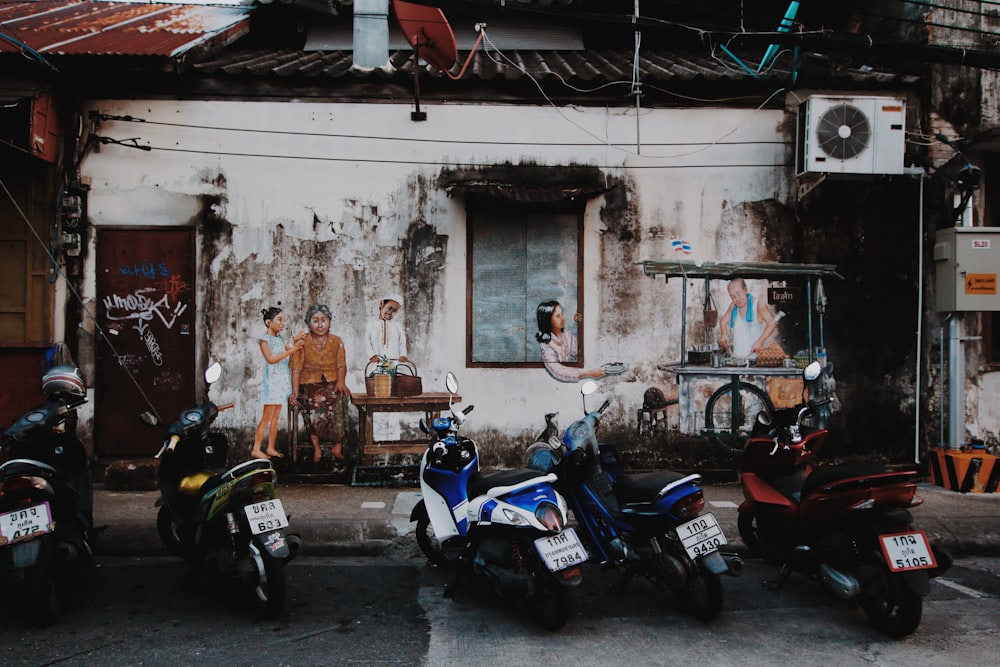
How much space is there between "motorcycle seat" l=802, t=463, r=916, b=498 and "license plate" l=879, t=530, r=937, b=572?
1.08 feet

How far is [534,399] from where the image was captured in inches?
335

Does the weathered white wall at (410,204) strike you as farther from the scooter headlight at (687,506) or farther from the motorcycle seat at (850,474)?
the scooter headlight at (687,506)

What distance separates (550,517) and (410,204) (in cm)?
479

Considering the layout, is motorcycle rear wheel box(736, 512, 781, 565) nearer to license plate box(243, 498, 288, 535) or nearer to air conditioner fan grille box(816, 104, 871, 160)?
license plate box(243, 498, 288, 535)

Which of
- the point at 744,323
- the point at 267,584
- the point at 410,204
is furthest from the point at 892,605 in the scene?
the point at 410,204

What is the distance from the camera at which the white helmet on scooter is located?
5.09 meters

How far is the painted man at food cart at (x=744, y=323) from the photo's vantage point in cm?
865

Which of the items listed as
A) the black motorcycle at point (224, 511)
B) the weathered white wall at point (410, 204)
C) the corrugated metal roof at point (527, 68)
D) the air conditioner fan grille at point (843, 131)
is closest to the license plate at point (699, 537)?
the black motorcycle at point (224, 511)

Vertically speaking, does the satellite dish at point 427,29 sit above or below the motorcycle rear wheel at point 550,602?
above

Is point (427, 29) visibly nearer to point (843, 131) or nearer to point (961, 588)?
point (843, 131)

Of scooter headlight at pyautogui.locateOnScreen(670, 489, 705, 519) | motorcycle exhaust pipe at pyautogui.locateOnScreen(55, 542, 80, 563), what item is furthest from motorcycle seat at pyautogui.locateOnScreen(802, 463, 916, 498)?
motorcycle exhaust pipe at pyautogui.locateOnScreen(55, 542, 80, 563)

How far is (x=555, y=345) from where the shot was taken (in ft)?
28.0

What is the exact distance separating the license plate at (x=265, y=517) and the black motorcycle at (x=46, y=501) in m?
1.10

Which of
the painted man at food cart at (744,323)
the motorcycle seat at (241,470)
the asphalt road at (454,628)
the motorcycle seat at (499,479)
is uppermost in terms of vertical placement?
the painted man at food cart at (744,323)
